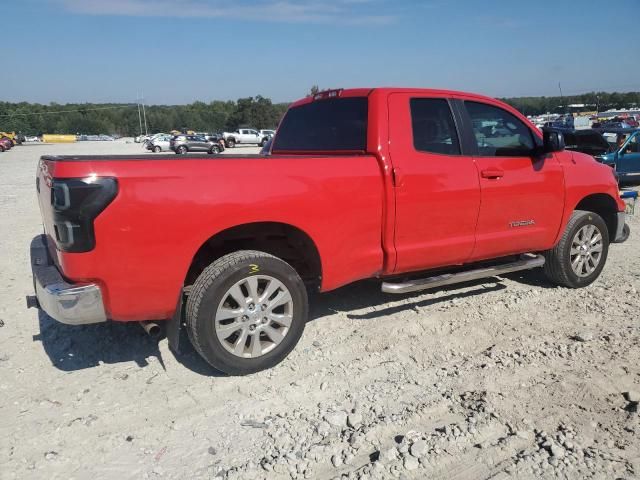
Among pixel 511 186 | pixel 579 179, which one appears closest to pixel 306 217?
pixel 511 186

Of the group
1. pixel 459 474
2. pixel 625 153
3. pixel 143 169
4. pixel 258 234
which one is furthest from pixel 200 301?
pixel 625 153

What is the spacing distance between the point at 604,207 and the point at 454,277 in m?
2.40

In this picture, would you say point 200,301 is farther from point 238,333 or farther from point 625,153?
point 625,153

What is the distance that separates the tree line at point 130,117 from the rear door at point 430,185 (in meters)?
99.7

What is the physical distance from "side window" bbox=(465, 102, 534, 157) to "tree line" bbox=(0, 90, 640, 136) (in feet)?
326

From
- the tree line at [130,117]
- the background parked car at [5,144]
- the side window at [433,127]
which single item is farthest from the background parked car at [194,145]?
the tree line at [130,117]

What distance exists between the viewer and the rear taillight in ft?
9.36

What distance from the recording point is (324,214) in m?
3.64

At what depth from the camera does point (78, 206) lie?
2.86 m

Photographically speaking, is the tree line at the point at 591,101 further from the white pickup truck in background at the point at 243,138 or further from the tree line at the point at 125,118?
the tree line at the point at 125,118

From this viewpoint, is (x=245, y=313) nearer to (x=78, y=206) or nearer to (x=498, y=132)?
(x=78, y=206)

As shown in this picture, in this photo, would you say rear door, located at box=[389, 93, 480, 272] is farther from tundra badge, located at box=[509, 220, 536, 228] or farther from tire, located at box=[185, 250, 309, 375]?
tire, located at box=[185, 250, 309, 375]

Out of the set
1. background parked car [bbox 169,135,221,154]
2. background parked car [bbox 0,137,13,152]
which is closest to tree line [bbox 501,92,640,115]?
background parked car [bbox 169,135,221,154]

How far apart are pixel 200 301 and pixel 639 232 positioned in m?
7.42
